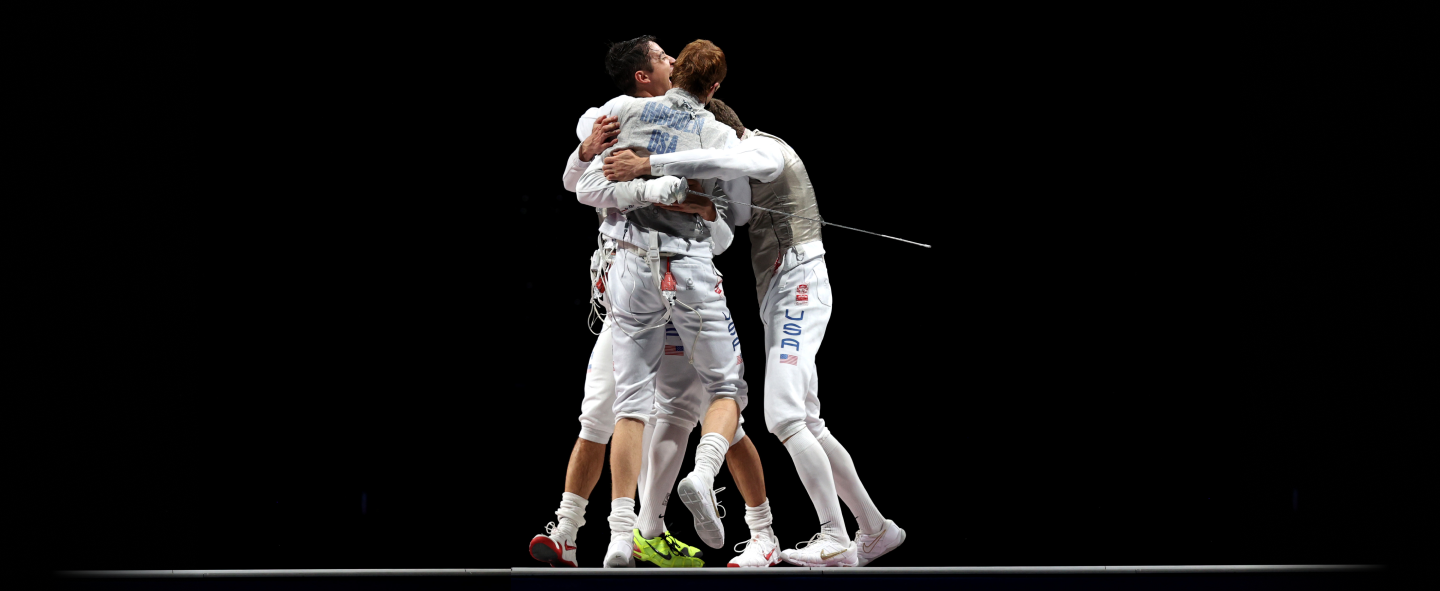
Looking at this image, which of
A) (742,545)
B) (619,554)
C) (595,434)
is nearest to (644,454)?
(595,434)

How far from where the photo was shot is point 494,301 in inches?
A: 151

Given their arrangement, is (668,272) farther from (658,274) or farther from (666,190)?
(666,190)

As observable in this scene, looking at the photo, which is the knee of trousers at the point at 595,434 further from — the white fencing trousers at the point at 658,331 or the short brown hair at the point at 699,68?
the short brown hair at the point at 699,68

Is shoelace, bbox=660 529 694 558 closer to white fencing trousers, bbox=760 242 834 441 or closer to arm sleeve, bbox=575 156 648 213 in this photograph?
white fencing trousers, bbox=760 242 834 441

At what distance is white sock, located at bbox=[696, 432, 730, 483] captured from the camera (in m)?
2.69

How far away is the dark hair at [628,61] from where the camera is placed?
3.12 m

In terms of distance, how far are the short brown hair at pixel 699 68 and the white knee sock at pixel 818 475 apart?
36.9 inches

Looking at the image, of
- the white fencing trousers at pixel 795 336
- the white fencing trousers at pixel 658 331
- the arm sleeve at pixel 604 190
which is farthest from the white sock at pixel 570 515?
the arm sleeve at pixel 604 190

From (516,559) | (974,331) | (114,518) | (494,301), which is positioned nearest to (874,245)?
(974,331)

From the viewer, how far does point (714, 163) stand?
278cm

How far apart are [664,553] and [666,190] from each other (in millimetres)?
949

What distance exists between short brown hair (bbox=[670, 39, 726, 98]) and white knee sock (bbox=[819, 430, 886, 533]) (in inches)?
39.2

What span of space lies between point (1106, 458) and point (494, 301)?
218 centimetres

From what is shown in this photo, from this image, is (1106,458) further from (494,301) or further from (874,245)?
(494,301)
